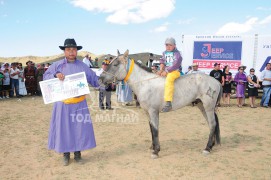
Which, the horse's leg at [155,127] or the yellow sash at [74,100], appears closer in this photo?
the yellow sash at [74,100]

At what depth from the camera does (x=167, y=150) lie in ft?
20.0

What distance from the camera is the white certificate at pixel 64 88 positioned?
4.90 m

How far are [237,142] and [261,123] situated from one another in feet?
9.46

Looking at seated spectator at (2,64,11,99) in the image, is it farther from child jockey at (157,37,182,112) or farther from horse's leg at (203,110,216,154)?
horse's leg at (203,110,216,154)

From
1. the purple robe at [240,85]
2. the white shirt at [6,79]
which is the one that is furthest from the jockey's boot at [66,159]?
the white shirt at [6,79]

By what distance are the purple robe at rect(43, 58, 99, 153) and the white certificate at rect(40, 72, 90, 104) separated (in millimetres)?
158

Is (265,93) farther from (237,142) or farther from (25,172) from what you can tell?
(25,172)

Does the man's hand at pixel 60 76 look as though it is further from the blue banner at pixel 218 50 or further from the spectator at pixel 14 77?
the blue banner at pixel 218 50

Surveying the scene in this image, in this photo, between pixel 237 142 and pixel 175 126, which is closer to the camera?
pixel 237 142

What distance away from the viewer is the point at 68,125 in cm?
496

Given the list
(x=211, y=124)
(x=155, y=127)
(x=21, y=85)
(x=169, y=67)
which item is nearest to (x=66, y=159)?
(x=155, y=127)

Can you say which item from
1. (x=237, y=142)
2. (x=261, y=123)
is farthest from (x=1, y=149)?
(x=261, y=123)

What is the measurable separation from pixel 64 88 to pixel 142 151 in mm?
2414

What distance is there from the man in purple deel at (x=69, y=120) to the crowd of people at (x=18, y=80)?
1103 centimetres
